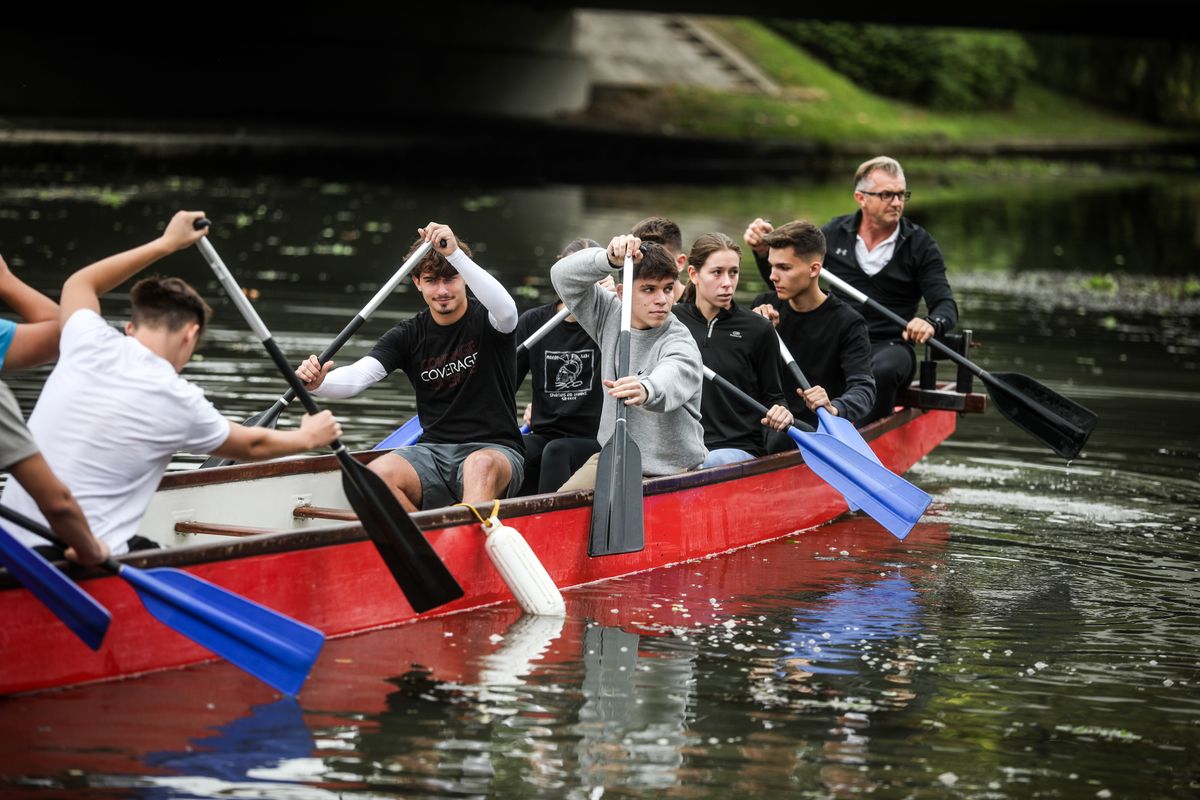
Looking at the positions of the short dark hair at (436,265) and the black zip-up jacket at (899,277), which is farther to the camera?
the black zip-up jacket at (899,277)

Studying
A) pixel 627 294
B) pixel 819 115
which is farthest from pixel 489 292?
pixel 819 115

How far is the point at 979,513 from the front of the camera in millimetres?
9383

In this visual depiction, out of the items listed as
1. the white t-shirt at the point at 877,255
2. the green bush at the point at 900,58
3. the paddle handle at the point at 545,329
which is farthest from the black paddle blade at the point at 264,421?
the green bush at the point at 900,58

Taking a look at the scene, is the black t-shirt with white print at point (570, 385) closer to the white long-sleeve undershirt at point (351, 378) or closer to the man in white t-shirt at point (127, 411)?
the white long-sleeve undershirt at point (351, 378)

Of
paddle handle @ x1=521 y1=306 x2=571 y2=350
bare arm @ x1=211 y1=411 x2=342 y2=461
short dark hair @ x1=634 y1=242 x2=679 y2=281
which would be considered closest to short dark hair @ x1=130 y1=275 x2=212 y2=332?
bare arm @ x1=211 y1=411 x2=342 y2=461

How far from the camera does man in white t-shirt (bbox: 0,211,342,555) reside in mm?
5383

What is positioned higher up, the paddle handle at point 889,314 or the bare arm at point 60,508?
the paddle handle at point 889,314

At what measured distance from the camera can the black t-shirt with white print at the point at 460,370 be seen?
736 centimetres

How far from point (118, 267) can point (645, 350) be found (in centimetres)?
255

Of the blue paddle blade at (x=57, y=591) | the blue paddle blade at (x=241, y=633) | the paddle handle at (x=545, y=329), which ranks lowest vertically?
the blue paddle blade at (x=241, y=633)

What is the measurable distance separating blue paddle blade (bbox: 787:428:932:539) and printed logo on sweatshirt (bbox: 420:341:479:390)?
1.79 metres

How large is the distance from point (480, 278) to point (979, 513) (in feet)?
11.9

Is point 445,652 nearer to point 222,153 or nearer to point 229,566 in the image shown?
point 229,566

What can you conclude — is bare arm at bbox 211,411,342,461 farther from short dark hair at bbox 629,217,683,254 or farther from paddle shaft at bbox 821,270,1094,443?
paddle shaft at bbox 821,270,1094,443
